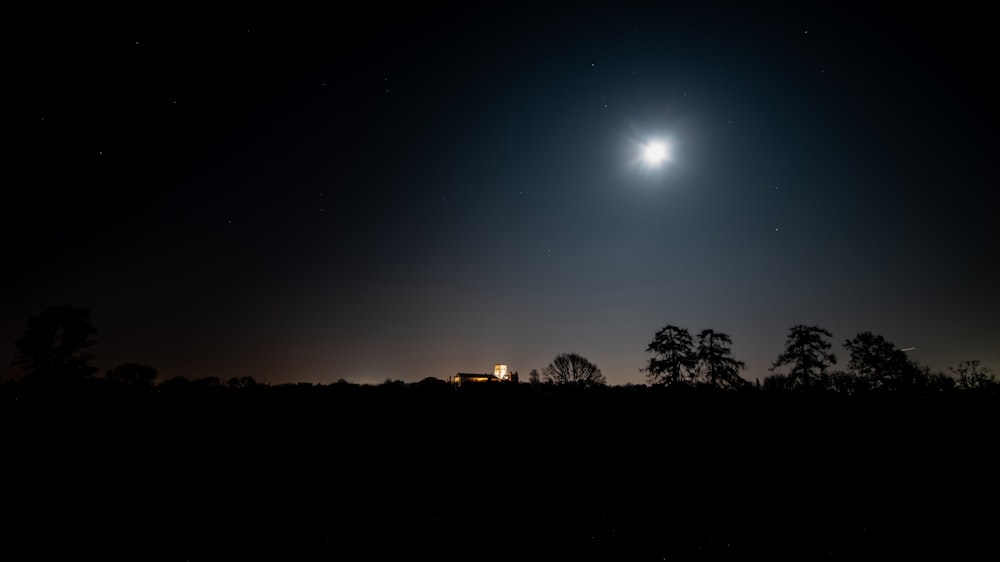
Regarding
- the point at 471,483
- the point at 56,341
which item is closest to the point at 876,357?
the point at 471,483

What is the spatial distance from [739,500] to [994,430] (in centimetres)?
879

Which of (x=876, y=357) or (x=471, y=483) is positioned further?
(x=876, y=357)

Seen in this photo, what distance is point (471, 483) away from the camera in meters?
8.64

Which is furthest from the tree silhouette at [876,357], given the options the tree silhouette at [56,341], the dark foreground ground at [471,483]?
the tree silhouette at [56,341]

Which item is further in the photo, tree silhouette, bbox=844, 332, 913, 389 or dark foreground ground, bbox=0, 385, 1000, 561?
tree silhouette, bbox=844, 332, 913, 389

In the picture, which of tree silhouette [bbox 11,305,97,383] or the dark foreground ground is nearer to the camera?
the dark foreground ground

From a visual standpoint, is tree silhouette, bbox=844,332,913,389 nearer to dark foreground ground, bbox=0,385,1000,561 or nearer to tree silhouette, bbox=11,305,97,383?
dark foreground ground, bbox=0,385,1000,561

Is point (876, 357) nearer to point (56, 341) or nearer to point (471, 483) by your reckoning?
point (471, 483)

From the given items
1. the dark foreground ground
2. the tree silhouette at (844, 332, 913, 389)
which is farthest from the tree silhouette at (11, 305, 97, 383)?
the tree silhouette at (844, 332, 913, 389)

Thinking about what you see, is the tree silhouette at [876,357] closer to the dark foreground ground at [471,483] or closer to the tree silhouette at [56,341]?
the dark foreground ground at [471,483]

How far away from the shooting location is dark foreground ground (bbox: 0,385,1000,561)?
6.68m

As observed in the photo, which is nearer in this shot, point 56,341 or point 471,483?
point 471,483

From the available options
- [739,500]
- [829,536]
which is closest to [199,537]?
[739,500]

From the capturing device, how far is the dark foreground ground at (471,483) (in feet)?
21.9
